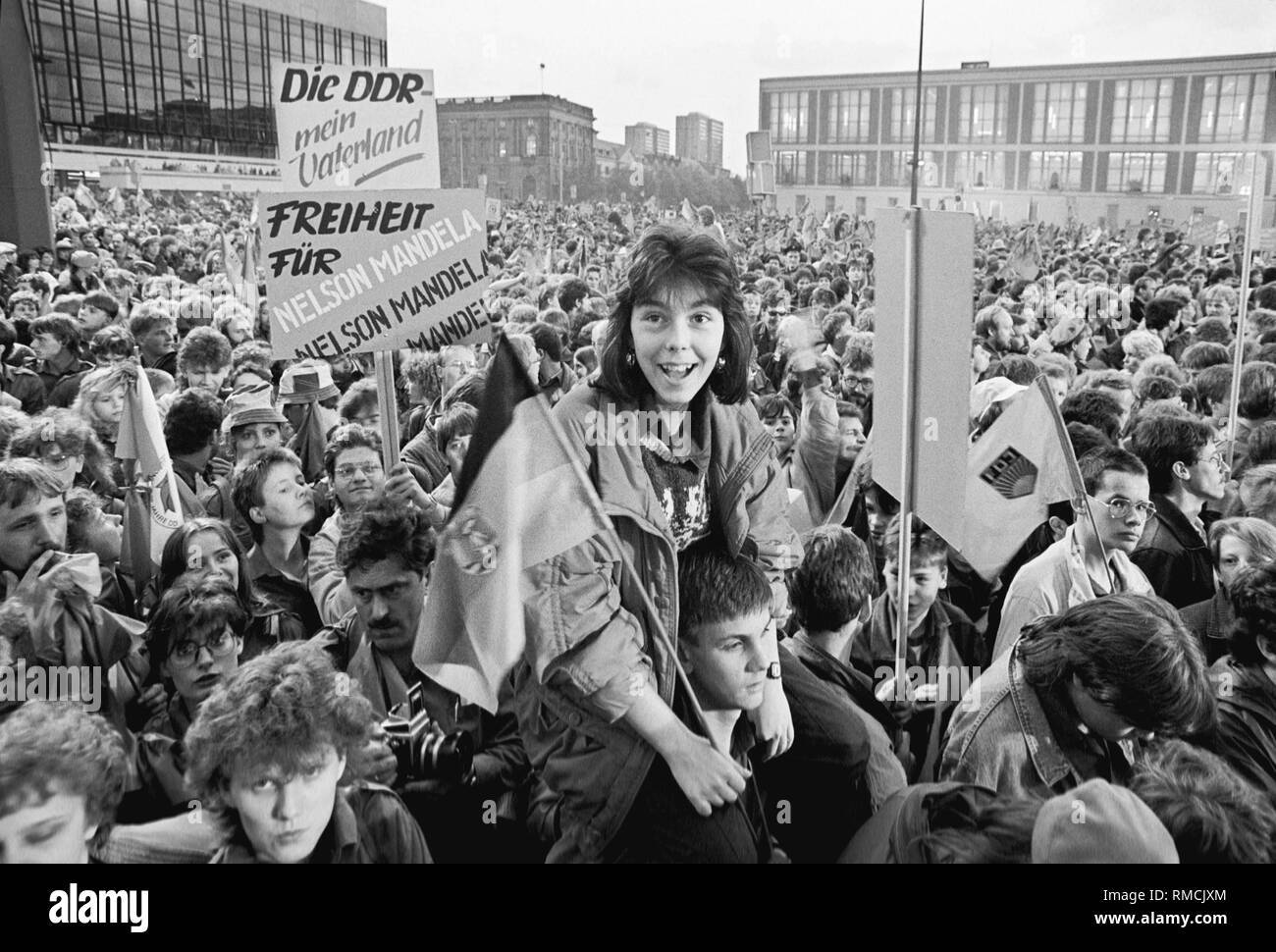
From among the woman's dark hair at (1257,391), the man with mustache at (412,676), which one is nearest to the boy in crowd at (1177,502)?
the woman's dark hair at (1257,391)

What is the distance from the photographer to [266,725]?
7.56 feet

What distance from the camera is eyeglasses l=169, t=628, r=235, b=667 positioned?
248 centimetres

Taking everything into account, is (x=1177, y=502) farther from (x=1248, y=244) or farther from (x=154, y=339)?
(x=154, y=339)

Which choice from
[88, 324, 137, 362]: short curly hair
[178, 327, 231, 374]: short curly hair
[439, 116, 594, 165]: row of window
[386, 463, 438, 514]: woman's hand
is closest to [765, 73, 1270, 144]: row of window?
[439, 116, 594, 165]: row of window

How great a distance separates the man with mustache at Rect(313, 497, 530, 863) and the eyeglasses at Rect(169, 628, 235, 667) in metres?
0.20

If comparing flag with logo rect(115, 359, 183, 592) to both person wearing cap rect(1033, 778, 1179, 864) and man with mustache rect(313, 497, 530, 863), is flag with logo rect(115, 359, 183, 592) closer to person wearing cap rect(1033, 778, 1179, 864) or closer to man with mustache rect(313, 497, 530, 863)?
man with mustache rect(313, 497, 530, 863)

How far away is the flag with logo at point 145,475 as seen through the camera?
2848 mm

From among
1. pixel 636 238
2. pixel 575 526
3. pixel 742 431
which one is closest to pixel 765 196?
pixel 636 238

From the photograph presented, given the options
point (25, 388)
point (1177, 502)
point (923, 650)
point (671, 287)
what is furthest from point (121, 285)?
point (1177, 502)

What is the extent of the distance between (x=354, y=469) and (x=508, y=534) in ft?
1.88

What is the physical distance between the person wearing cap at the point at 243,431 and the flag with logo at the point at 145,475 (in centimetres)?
25
